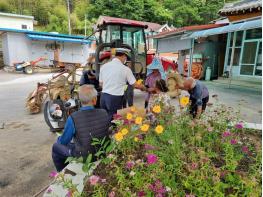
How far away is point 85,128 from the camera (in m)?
2.16

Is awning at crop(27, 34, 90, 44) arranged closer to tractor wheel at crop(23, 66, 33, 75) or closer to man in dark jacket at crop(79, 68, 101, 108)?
tractor wheel at crop(23, 66, 33, 75)

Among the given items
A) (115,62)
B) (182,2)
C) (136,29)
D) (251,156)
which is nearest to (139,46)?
(136,29)

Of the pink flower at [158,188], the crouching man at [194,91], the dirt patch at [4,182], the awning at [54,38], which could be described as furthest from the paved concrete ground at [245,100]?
the awning at [54,38]

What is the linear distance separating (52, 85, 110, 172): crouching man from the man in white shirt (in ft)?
3.63

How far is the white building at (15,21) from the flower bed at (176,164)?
28.5m

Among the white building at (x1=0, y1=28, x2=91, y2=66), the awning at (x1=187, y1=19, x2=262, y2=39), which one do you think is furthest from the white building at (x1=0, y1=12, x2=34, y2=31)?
the awning at (x1=187, y1=19, x2=262, y2=39)

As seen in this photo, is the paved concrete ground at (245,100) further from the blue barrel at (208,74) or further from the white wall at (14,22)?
the white wall at (14,22)

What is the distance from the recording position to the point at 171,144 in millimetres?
1780

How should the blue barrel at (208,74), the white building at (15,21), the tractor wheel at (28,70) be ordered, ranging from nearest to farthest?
the blue barrel at (208,74)
the tractor wheel at (28,70)
the white building at (15,21)

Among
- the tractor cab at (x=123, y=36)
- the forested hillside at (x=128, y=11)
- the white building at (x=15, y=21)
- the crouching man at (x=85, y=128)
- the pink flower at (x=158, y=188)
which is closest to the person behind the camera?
the pink flower at (x=158, y=188)

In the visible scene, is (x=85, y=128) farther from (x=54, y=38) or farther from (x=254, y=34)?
(x=54, y=38)

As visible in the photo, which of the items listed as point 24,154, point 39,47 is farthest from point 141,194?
point 39,47

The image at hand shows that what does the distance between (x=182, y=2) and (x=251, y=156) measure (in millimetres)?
35366

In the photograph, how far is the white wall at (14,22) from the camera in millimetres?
24319
